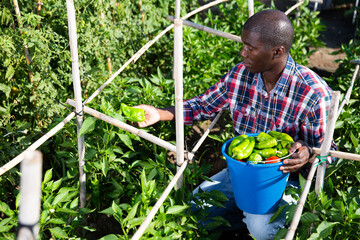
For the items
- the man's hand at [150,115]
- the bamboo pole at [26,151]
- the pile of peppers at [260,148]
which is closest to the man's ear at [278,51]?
the pile of peppers at [260,148]

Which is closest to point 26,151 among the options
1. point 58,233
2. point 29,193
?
point 58,233

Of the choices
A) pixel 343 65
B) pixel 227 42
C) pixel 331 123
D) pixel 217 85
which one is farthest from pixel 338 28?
pixel 331 123

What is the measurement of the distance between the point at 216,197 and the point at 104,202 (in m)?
0.87

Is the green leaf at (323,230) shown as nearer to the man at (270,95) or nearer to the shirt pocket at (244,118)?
the man at (270,95)

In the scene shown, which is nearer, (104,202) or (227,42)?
(104,202)

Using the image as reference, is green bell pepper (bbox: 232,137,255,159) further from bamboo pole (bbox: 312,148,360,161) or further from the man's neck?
the man's neck

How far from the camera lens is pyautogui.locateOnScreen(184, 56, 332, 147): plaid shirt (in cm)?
244

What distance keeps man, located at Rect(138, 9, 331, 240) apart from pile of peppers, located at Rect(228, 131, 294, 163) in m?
0.06

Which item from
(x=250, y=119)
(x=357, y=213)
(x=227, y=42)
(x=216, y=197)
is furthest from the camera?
(x=227, y=42)

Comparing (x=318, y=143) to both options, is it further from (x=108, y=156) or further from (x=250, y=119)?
(x=108, y=156)

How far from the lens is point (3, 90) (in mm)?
2812

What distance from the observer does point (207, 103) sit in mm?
2826

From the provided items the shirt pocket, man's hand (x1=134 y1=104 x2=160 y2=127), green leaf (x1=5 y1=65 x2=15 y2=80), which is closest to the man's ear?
the shirt pocket

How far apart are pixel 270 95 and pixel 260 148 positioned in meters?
0.55
